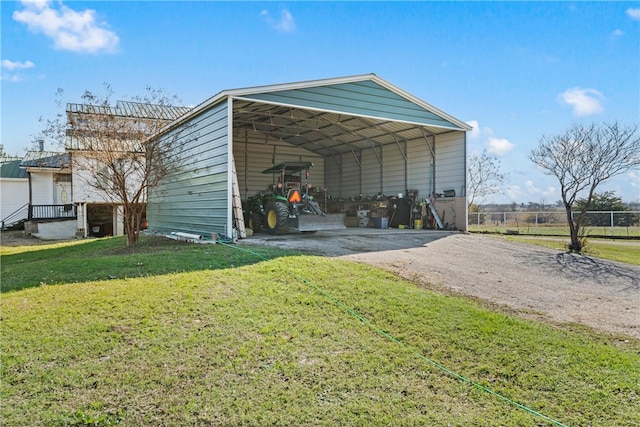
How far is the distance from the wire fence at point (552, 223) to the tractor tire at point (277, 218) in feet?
35.1

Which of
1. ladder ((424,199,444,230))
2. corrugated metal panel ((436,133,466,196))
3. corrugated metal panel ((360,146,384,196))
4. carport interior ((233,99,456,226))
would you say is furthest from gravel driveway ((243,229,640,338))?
corrugated metal panel ((360,146,384,196))

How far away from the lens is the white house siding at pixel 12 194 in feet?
76.9

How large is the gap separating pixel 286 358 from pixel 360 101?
10014mm

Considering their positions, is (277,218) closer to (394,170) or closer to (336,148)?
(394,170)

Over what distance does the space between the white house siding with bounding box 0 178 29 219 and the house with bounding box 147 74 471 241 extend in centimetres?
1181

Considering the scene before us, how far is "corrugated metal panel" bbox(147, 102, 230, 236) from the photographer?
10469 millimetres

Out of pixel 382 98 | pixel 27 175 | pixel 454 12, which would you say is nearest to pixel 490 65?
pixel 454 12

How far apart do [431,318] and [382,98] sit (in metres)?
9.45

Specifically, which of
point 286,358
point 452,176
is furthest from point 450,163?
point 286,358

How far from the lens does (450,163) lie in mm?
15125

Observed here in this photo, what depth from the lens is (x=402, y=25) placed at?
9.90 m

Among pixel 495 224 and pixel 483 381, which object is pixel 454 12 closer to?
pixel 483 381

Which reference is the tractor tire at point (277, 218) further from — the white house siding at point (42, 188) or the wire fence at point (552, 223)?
the white house siding at point (42, 188)

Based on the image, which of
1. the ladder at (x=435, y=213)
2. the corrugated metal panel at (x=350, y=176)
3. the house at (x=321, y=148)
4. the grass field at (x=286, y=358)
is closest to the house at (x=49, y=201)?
the house at (x=321, y=148)
